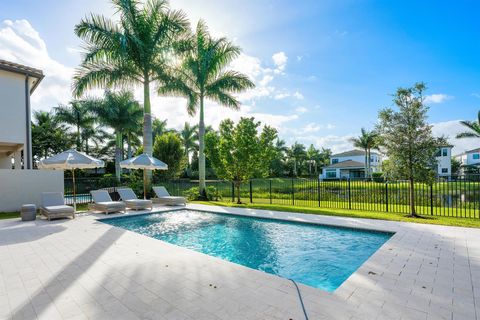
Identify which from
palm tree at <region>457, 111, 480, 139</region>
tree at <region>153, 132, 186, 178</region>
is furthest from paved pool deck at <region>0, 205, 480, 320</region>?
palm tree at <region>457, 111, 480, 139</region>

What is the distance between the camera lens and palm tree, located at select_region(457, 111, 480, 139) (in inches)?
1093

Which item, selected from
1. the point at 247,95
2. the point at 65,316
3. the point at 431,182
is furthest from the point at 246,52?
the point at 65,316

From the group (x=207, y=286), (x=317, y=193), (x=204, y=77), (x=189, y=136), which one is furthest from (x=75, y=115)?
(x=207, y=286)

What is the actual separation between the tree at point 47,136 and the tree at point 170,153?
13.6 m

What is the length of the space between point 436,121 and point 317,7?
654cm

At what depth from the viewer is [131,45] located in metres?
14.2

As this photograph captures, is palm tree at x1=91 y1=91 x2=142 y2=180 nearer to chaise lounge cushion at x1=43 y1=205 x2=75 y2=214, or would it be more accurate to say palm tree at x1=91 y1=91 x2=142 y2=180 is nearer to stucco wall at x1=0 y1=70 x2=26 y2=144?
stucco wall at x1=0 y1=70 x2=26 y2=144

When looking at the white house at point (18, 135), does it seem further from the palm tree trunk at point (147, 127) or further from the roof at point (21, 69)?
the palm tree trunk at point (147, 127)

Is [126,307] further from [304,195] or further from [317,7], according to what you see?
[304,195]

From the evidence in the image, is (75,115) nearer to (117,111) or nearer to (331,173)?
(117,111)

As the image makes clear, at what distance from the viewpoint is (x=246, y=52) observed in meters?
17.4

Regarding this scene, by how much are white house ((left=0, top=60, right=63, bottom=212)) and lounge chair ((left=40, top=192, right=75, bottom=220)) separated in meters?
3.38

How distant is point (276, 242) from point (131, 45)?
13430 millimetres

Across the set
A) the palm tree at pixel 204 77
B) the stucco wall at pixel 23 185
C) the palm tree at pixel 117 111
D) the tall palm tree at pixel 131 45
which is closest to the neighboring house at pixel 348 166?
the palm tree at pixel 204 77
